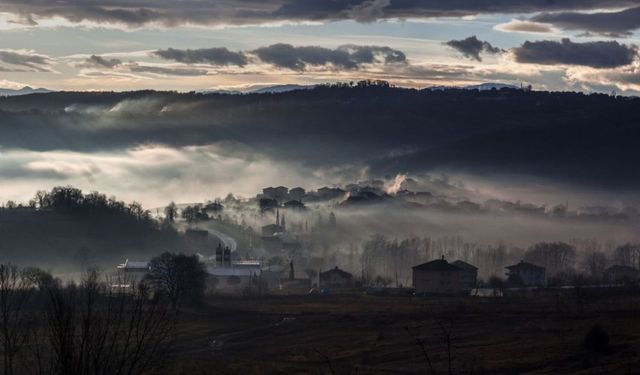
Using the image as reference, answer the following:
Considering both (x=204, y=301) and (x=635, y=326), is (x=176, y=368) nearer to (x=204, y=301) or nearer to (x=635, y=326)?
(x=635, y=326)

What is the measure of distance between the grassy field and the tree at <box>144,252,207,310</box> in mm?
1465

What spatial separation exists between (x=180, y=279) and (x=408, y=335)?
75.3 ft

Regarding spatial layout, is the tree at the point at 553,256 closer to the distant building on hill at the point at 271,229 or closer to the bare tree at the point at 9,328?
the distant building on hill at the point at 271,229

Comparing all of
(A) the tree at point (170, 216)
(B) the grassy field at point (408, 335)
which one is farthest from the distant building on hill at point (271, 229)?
(B) the grassy field at point (408, 335)

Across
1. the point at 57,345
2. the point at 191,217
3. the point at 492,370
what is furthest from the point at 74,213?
the point at 57,345

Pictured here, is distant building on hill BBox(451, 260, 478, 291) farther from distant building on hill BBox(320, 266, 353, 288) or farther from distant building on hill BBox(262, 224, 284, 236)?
distant building on hill BBox(262, 224, 284, 236)

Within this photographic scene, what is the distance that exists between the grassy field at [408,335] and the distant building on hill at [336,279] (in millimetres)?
18681

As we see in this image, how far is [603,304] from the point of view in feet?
238

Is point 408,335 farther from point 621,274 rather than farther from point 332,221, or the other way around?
point 332,221

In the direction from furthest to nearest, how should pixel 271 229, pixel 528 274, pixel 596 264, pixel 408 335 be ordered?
pixel 271 229 → pixel 596 264 → pixel 528 274 → pixel 408 335

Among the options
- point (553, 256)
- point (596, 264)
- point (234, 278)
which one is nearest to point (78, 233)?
point (234, 278)

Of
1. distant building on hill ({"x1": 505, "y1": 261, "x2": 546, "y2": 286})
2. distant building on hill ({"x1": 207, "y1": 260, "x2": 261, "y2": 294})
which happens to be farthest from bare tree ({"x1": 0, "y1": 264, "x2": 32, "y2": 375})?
distant building on hill ({"x1": 505, "y1": 261, "x2": 546, "y2": 286})

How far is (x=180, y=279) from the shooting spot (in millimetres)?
78688

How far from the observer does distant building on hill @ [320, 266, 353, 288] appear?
10319 cm
